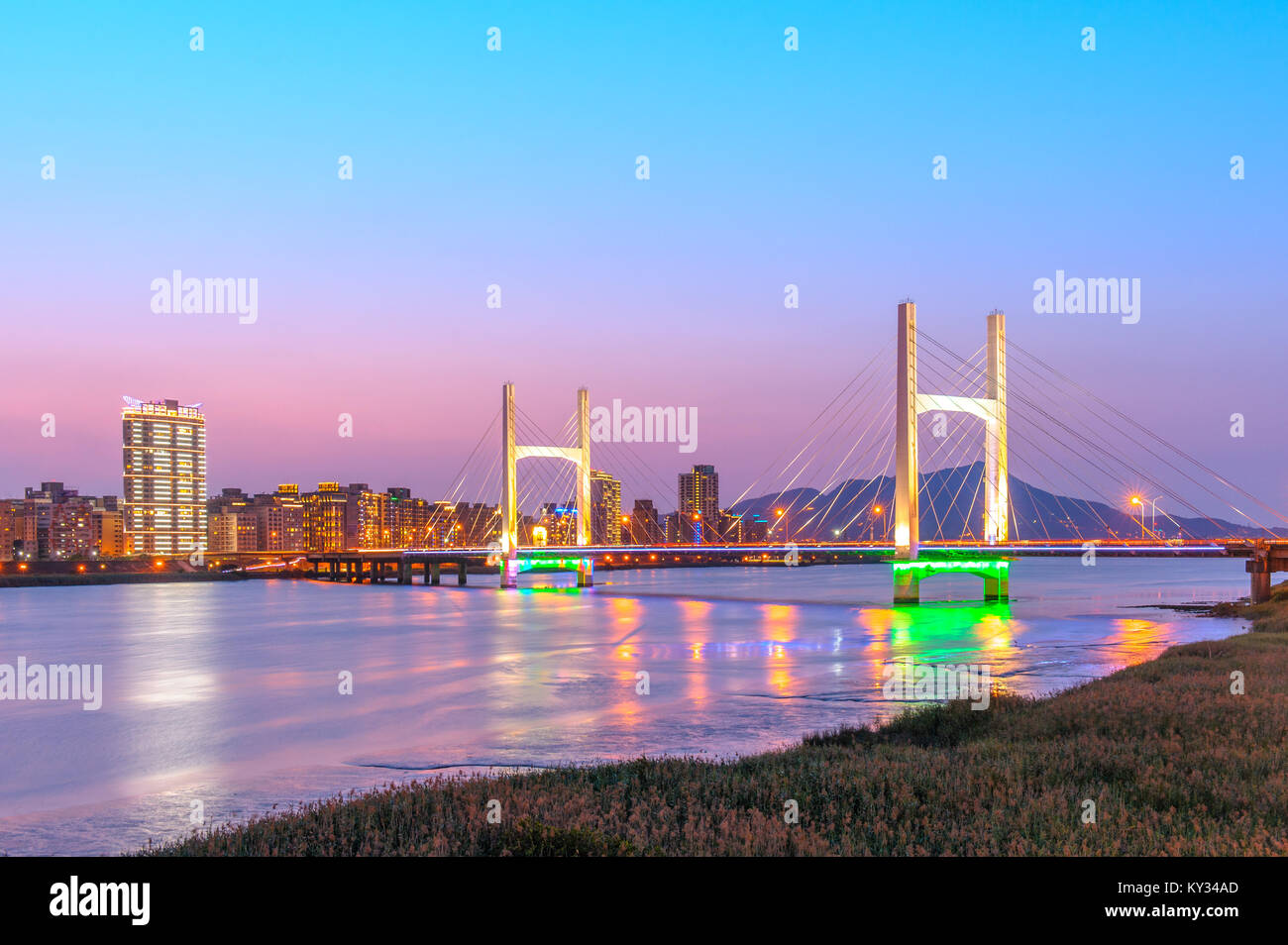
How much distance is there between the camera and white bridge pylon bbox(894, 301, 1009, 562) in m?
67.3

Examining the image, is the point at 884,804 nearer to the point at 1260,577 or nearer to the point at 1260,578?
the point at 1260,578

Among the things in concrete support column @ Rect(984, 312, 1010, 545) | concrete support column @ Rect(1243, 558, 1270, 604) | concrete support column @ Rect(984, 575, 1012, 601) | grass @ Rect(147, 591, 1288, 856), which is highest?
concrete support column @ Rect(984, 312, 1010, 545)

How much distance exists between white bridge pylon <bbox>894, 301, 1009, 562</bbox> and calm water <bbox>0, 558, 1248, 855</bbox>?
587cm

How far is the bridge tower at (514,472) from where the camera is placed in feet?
353

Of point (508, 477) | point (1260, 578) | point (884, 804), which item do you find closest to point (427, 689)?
point (884, 804)

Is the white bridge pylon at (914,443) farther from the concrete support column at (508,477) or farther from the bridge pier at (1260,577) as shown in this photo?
the concrete support column at (508,477)

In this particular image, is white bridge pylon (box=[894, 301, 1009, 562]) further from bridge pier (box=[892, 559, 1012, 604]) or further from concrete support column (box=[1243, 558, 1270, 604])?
concrete support column (box=[1243, 558, 1270, 604])

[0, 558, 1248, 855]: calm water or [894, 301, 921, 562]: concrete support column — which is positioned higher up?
[894, 301, 921, 562]: concrete support column

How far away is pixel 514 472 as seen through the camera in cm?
11125

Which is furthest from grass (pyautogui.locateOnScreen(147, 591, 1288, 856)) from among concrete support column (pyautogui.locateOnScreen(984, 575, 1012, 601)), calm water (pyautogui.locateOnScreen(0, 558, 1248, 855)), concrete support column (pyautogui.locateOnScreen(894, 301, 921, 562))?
concrete support column (pyautogui.locateOnScreen(984, 575, 1012, 601))

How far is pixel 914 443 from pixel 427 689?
45.2m

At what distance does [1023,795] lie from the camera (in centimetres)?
1044
